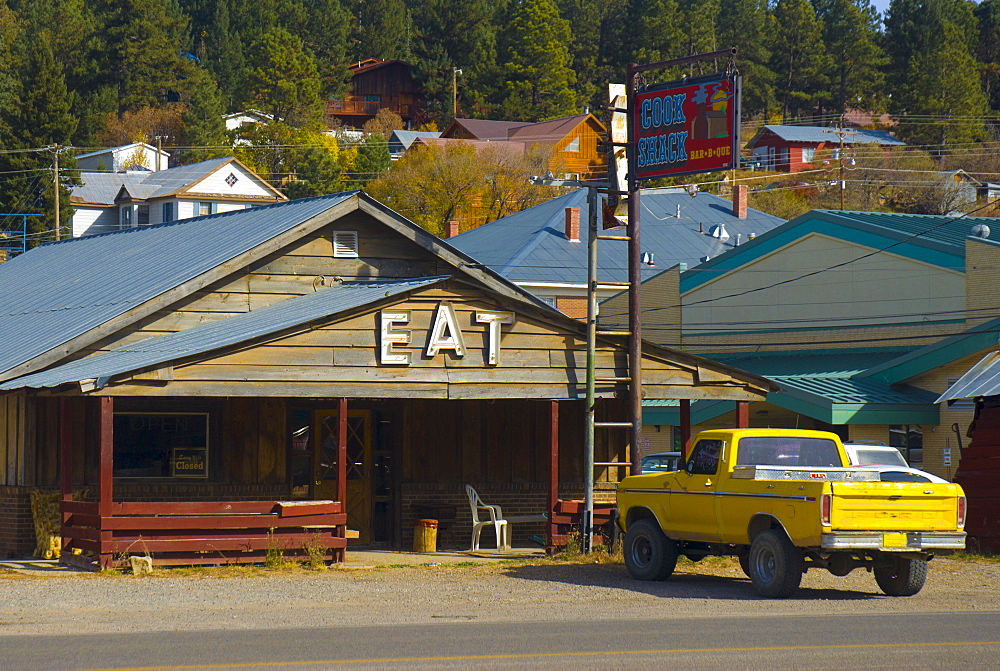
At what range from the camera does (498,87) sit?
10006 centimetres

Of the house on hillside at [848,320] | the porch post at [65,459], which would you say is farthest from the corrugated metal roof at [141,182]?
the porch post at [65,459]

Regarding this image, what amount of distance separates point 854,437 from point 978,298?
5.08 meters

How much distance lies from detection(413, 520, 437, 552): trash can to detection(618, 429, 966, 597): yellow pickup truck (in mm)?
4824

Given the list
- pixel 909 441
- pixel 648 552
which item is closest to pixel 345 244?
pixel 648 552

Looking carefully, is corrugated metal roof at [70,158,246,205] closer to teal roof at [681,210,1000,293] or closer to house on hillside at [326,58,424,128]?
house on hillside at [326,58,424,128]

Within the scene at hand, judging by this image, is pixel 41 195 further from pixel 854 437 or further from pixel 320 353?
pixel 320 353

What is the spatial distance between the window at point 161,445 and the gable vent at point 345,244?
3.36 metres

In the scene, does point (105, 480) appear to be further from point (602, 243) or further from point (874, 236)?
point (602, 243)

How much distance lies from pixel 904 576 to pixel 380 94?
4128 inches

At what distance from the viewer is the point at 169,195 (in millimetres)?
74875

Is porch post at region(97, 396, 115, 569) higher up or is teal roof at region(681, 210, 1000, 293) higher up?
teal roof at region(681, 210, 1000, 293)

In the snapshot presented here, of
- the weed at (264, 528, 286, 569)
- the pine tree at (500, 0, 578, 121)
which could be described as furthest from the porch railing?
the pine tree at (500, 0, 578, 121)

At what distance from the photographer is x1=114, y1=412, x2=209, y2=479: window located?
20.9 meters

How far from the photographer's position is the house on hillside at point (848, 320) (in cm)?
2980
